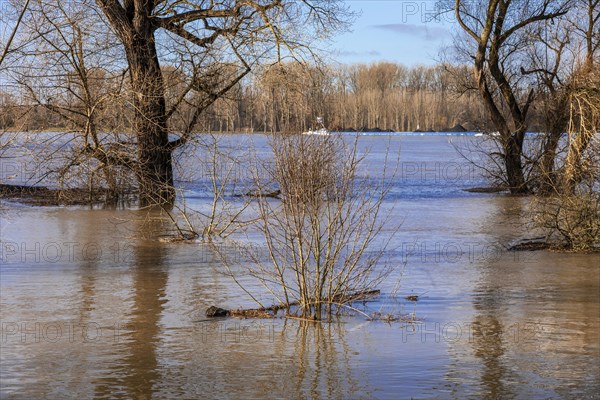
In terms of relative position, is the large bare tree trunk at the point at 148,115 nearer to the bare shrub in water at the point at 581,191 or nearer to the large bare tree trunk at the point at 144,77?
the large bare tree trunk at the point at 144,77

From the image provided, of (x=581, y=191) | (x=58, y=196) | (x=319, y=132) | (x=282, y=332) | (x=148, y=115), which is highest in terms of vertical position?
(x=148, y=115)

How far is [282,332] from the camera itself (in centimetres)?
953

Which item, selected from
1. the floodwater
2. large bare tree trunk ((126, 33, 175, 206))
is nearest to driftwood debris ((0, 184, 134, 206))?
large bare tree trunk ((126, 33, 175, 206))

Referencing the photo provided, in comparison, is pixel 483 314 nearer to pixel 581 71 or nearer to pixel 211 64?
pixel 581 71

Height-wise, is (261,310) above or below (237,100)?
below

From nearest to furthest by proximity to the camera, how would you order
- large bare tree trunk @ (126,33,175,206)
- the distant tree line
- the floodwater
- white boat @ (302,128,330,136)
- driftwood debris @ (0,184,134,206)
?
the floodwater → white boat @ (302,128,330,136) → the distant tree line → large bare tree trunk @ (126,33,175,206) → driftwood debris @ (0,184,134,206)

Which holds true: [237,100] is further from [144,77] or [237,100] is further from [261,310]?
[261,310]

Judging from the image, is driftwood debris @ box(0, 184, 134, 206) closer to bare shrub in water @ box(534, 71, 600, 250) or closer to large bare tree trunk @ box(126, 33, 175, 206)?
large bare tree trunk @ box(126, 33, 175, 206)

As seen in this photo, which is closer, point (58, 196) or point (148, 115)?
point (148, 115)

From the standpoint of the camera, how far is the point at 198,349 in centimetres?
880

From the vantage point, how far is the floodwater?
7664 millimetres

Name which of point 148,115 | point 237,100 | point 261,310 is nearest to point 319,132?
point 261,310

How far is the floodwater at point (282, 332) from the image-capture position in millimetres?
7664

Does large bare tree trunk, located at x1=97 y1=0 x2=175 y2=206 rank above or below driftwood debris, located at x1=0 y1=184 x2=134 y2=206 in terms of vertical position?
above
